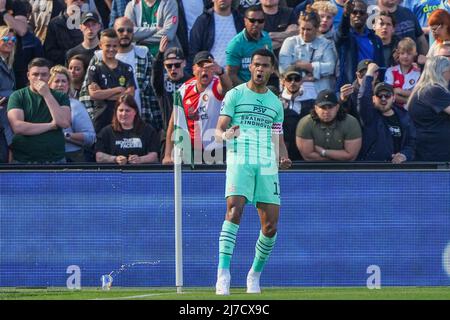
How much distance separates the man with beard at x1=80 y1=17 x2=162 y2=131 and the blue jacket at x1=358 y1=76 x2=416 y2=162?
3.08 meters

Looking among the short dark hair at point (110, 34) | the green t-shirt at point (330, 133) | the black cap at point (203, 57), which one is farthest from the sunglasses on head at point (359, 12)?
the short dark hair at point (110, 34)

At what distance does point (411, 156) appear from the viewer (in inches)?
633

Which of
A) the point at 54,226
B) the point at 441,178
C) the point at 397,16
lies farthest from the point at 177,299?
the point at 397,16

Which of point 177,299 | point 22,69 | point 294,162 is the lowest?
point 177,299

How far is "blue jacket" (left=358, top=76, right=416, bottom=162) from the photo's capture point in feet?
52.3

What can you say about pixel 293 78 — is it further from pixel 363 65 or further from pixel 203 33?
pixel 203 33

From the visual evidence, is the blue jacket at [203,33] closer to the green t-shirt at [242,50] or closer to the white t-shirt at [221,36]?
the white t-shirt at [221,36]

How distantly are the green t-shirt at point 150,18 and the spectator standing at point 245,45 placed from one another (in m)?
1.59

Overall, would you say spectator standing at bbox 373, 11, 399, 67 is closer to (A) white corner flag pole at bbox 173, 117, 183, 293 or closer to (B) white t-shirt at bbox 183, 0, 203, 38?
(B) white t-shirt at bbox 183, 0, 203, 38

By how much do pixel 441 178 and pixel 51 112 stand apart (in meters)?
5.16

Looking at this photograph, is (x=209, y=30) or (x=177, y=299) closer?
(x=177, y=299)

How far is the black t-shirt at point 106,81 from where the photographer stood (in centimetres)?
1677

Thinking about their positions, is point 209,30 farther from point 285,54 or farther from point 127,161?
point 127,161
